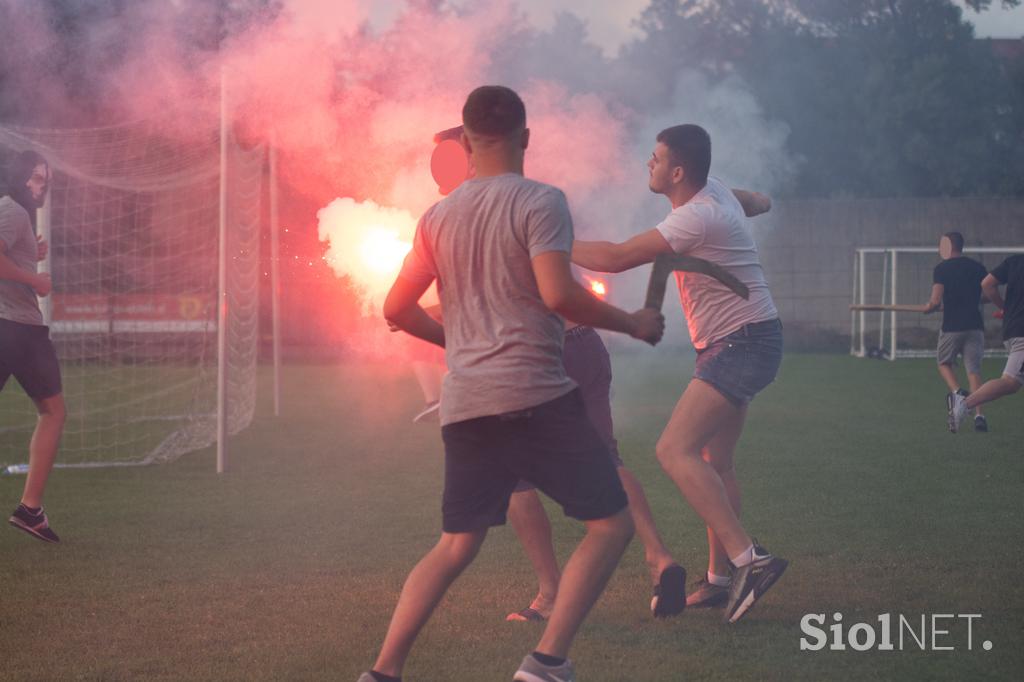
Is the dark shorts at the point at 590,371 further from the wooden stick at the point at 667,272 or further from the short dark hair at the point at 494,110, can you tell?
the short dark hair at the point at 494,110

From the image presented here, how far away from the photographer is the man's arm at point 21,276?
6.46 meters

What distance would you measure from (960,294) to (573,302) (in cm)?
1001

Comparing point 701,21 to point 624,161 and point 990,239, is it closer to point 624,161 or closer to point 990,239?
point 990,239

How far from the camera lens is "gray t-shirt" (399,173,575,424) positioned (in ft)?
11.9

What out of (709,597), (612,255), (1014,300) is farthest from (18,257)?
(1014,300)

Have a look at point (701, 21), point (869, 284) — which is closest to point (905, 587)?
point (869, 284)

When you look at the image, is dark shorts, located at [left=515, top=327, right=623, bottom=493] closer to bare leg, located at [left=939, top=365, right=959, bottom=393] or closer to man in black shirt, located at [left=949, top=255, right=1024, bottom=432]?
man in black shirt, located at [left=949, top=255, right=1024, bottom=432]

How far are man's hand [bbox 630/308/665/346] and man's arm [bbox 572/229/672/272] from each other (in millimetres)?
835


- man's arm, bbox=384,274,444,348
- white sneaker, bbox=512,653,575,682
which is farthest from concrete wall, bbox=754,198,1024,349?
white sneaker, bbox=512,653,575,682

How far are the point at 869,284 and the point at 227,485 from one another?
19.6 meters

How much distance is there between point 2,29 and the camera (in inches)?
404

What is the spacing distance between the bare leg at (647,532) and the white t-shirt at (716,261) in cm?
71

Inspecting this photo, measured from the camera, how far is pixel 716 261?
4996mm

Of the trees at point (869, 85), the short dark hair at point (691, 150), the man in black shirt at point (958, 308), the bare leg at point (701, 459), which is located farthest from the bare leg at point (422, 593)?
the trees at point (869, 85)
